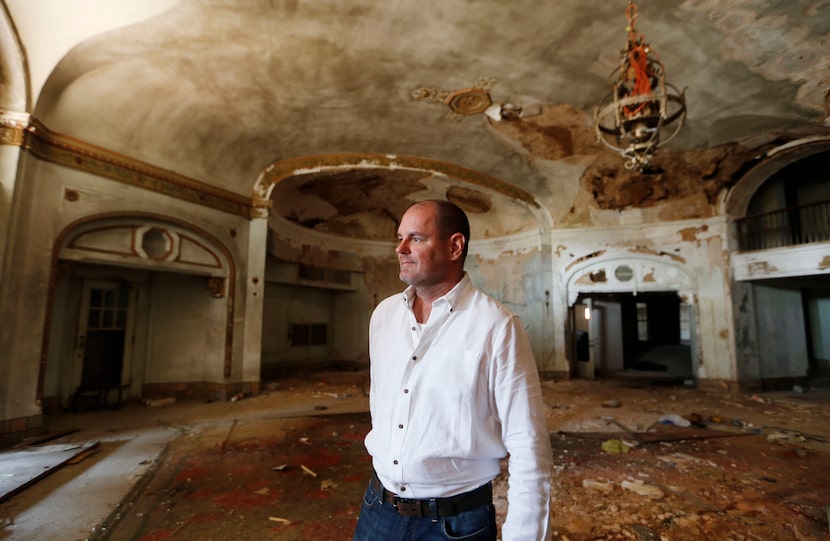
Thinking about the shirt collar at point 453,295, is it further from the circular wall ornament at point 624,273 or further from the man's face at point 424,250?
the circular wall ornament at point 624,273

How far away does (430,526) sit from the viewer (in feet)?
4.30

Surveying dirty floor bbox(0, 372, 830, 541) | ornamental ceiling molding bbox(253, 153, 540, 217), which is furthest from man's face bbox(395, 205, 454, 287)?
ornamental ceiling molding bbox(253, 153, 540, 217)

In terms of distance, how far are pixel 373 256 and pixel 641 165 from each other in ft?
30.0

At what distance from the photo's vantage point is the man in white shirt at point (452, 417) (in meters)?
1.21

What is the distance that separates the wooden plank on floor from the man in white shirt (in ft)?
12.9

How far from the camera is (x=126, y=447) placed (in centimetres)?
456

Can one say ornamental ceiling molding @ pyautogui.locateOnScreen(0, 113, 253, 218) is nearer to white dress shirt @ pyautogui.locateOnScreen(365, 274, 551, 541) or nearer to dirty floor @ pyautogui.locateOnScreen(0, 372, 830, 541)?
dirty floor @ pyautogui.locateOnScreen(0, 372, 830, 541)

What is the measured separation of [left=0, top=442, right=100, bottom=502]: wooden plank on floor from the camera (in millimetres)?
3455

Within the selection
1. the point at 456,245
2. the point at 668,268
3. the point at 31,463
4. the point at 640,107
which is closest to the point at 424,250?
the point at 456,245

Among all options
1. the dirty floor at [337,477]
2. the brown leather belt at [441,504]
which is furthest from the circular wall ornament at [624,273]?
the brown leather belt at [441,504]

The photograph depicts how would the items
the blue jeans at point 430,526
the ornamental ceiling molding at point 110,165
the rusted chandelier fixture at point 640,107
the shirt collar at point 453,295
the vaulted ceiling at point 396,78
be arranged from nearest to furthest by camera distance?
the blue jeans at point 430,526 → the shirt collar at point 453,295 → the rusted chandelier fixture at point 640,107 → the vaulted ceiling at point 396,78 → the ornamental ceiling molding at point 110,165

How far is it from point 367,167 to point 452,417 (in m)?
8.33

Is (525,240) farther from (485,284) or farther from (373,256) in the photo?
(373,256)

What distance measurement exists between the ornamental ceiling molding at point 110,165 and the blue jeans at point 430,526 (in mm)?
6463
